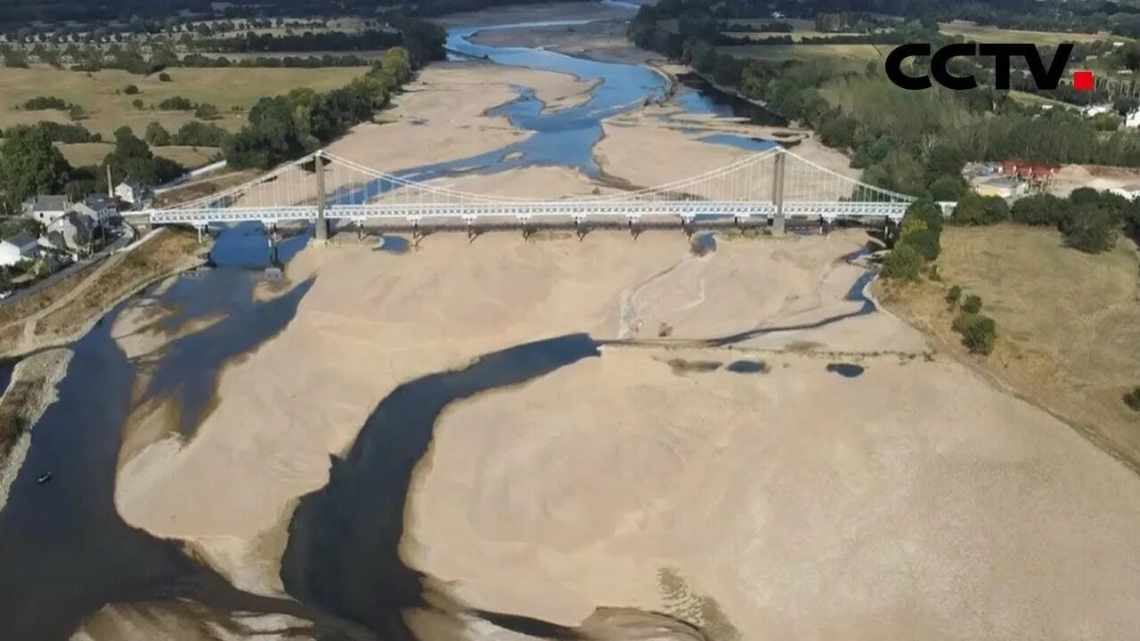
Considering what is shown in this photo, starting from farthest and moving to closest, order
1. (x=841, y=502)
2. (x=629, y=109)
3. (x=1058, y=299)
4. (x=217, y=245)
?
(x=629, y=109) < (x=217, y=245) < (x=1058, y=299) < (x=841, y=502)

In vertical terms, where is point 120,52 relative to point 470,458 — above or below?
above

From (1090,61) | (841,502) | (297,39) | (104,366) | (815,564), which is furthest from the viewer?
(297,39)

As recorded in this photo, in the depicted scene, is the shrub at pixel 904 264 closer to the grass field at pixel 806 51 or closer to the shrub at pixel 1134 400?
the shrub at pixel 1134 400

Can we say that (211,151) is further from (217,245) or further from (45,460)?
(45,460)

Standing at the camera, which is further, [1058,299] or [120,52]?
[120,52]

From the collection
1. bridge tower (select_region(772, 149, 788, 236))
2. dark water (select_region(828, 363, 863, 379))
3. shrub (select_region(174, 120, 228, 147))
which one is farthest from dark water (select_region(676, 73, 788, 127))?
dark water (select_region(828, 363, 863, 379))

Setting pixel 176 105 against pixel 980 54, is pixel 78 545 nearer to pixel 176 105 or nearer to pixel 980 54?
pixel 980 54

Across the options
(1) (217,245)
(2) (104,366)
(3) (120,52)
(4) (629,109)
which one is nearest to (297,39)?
(3) (120,52)

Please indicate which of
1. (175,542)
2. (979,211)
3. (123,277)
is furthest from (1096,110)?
(175,542)
